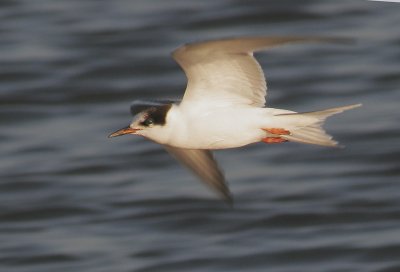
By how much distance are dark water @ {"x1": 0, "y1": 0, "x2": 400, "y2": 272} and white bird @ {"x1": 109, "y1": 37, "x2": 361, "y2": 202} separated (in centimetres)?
443

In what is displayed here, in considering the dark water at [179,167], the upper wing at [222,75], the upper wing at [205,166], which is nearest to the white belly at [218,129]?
the upper wing at [222,75]

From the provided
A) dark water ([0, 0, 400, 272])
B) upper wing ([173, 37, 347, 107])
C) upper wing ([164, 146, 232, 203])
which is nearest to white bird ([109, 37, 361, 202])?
upper wing ([173, 37, 347, 107])

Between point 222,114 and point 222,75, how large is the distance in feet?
0.71

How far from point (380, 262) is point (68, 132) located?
353 centimetres

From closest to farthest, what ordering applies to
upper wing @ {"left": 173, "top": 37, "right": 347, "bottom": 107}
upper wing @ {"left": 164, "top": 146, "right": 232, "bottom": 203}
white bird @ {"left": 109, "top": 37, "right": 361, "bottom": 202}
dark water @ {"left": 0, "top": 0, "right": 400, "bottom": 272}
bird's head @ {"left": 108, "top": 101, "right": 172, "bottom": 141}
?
upper wing @ {"left": 173, "top": 37, "right": 347, "bottom": 107} < white bird @ {"left": 109, "top": 37, "right": 361, "bottom": 202} < bird's head @ {"left": 108, "top": 101, "right": 172, "bottom": 141} < upper wing @ {"left": 164, "top": 146, "right": 232, "bottom": 203} < dark water @ {"left": 0, "top": 0, "right": 400, "bottom": 272}

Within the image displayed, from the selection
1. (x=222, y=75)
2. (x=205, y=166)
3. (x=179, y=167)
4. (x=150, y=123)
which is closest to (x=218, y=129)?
(x=222, y=75)

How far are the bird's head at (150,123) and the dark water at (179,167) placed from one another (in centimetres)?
430

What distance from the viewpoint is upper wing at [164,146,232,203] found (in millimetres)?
8508

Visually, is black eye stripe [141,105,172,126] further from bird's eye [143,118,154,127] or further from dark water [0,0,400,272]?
dark water [0,0,400,272]

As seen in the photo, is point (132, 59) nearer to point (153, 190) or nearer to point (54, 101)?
point (54, 101)

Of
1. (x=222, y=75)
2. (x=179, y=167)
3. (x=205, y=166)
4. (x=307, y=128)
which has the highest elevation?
(x=222, y=75)

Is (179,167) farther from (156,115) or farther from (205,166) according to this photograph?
(156,115)

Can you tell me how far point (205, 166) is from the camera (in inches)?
340

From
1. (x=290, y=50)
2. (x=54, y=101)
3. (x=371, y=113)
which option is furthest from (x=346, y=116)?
(x=54, y=101)
